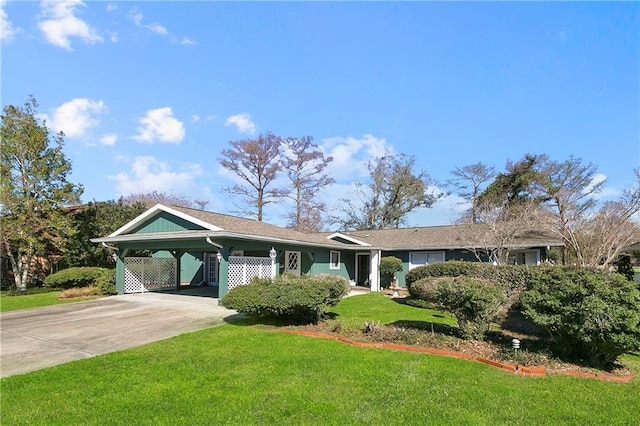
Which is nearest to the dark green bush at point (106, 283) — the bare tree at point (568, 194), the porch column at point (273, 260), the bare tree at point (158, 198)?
the porch column at point (273, 260)

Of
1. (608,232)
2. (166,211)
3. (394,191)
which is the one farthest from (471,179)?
(166,211)

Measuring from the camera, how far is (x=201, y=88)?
13.3 m

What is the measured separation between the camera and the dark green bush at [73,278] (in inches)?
649

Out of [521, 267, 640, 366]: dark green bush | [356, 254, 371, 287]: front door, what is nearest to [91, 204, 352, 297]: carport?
[356, 254, 371, 287]: front door

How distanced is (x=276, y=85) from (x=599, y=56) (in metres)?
10.4

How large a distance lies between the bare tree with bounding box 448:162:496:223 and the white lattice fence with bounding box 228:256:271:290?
863 inches

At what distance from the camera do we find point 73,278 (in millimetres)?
16562

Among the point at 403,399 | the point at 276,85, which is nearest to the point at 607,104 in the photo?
the point at 276,85

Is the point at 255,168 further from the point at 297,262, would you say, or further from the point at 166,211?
the point at 166,211

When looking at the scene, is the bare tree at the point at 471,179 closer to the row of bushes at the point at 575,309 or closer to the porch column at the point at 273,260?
the porch column at the point at 273,260

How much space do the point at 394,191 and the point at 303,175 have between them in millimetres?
9252

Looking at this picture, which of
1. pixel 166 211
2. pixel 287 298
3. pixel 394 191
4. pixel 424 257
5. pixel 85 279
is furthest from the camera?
pixel 394 191

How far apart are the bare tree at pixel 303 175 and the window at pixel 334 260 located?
13.0 meters

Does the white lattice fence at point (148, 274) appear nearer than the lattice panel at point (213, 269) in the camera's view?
Yes
